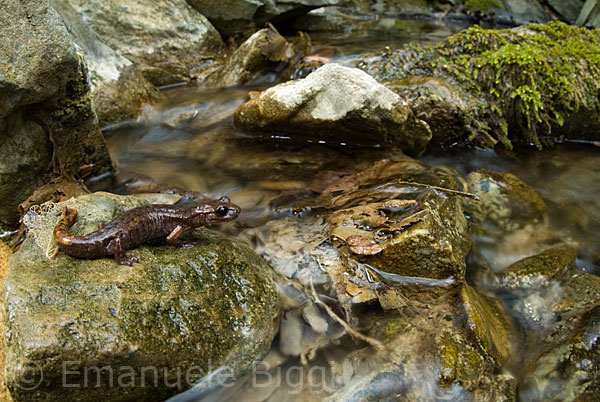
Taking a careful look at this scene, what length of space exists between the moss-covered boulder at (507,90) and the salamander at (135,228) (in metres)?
3.88

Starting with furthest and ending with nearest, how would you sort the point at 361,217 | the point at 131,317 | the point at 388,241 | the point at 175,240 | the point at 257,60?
the point at 257,60 < the point at 361,217 < the point at 388,241 < the point at 175,240 < the point at 131,317

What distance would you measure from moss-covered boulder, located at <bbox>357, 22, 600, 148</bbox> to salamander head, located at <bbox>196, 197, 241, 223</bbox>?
3699 millimetres

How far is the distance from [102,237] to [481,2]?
1698cm

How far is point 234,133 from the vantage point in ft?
21.3

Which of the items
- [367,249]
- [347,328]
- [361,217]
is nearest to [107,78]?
[361,217]

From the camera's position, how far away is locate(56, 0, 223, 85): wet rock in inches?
334

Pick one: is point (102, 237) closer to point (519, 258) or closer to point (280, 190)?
point (280, 190)

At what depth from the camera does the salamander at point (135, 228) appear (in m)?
3.10

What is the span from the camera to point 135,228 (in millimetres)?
3338

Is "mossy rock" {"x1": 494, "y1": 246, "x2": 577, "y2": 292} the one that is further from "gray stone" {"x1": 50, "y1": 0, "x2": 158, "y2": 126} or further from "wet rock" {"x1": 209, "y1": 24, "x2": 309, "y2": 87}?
"gray stone" {"x1": 50, "y1": 0, "x2": 158, "y2": 126}

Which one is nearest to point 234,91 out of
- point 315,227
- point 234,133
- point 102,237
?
point 234,133

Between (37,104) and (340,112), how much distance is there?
350cm

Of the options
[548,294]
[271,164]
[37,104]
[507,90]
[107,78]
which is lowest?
[548,294]

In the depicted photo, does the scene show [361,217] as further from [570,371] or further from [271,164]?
[570,371]
